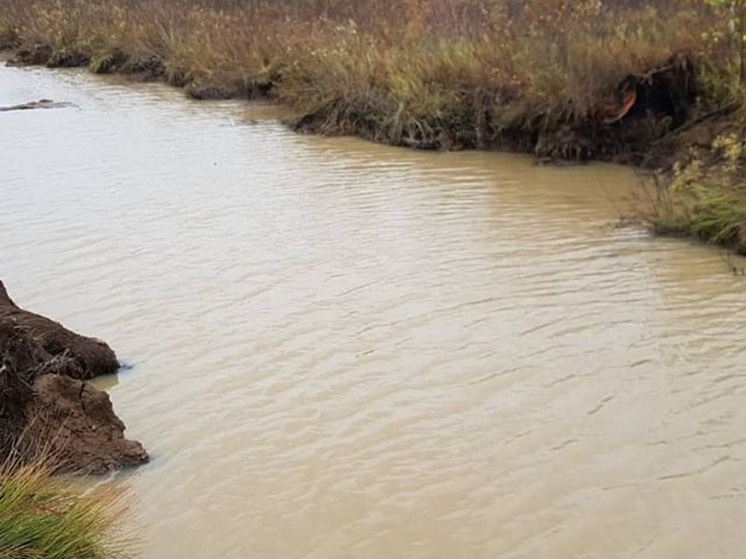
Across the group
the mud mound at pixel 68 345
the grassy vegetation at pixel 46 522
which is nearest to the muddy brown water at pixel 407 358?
the mud mound at pixel 68 345

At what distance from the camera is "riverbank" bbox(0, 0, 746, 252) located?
12133 mm

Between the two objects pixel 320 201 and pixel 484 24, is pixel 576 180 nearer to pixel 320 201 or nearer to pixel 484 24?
pixel 320 201

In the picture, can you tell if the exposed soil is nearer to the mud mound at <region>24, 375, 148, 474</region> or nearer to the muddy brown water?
the muddy brown water

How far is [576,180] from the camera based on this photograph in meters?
11.7

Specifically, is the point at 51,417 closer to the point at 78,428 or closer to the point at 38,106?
the point at 78,428

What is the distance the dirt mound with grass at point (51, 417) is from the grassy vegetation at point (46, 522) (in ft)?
2.37

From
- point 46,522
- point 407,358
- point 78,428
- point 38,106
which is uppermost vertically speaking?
point 46,522

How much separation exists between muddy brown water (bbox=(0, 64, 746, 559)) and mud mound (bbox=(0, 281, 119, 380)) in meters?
0.14

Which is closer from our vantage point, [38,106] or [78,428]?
[78,428]

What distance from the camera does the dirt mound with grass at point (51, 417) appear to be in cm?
527

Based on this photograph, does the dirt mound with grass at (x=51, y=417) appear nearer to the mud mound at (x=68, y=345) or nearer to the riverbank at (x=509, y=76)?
the mud mound at (x=68, y=345)

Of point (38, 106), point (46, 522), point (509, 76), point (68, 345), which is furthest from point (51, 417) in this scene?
point (38, 106)

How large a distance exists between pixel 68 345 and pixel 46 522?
271 centimetres

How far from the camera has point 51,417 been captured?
5441mm
